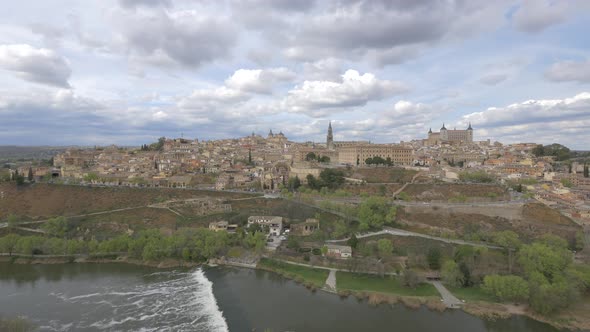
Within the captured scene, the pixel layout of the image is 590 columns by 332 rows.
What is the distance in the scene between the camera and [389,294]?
60.7ft

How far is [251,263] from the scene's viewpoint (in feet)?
77.2

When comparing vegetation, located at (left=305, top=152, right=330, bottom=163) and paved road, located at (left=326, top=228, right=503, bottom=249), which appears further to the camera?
vegetation, located at (left=305, top=152, right=330, bottom=163)

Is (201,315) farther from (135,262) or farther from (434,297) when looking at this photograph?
(434,297)

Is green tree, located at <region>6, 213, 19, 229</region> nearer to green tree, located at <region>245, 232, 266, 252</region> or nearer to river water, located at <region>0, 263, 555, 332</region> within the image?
river water, located at <region>0, 263, 555, 332</region>

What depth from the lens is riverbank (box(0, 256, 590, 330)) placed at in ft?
54.4

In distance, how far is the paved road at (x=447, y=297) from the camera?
17.6 m

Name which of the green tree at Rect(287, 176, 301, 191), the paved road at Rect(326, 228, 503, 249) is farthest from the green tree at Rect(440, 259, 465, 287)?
the green tree at Rect(287, 176, 301, 191)

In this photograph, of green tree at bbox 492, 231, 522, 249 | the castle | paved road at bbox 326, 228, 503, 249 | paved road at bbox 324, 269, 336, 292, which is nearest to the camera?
paved road at bbox 324, 269, 336, 292

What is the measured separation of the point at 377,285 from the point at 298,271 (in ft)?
16.7

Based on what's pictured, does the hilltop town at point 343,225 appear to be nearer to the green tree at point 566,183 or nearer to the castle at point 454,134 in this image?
the green tree at point 566,183

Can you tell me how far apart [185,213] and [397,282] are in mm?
20586

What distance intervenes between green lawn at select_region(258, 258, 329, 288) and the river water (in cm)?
64

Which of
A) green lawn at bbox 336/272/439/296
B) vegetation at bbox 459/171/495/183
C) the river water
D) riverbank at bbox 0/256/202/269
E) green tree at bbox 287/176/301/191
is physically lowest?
the river water

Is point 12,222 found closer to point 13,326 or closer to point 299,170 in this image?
point 13,326
